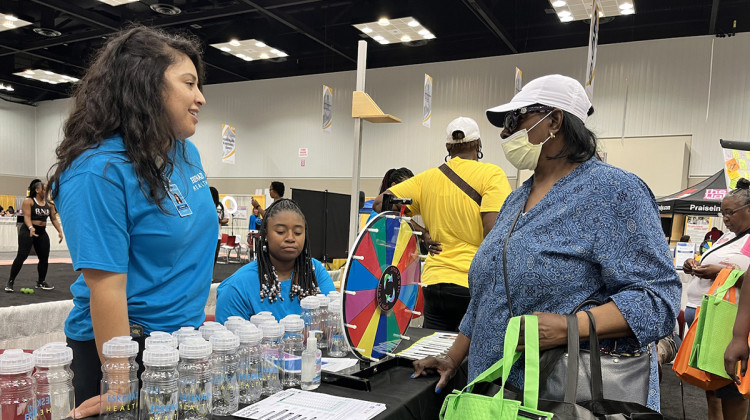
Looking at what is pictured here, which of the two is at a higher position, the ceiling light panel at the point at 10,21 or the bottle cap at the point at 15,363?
the ceiling light panel at the point at 10,21

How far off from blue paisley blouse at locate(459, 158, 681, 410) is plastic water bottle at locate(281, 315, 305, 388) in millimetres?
513

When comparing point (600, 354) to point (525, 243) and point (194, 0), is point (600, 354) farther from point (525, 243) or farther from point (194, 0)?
point (194, 0)

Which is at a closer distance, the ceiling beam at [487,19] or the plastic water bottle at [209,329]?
the plastic water bottle at [209,329]

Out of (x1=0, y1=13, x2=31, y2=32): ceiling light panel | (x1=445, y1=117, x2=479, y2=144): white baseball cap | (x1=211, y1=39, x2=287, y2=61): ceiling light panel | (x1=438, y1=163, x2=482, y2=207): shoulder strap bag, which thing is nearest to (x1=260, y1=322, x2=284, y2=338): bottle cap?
(x1=438, y1=163, x2=482, y2=207): shoulder strap bag

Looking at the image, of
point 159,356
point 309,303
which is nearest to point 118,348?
point 159,356

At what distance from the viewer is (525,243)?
4.18 feet

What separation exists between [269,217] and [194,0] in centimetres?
968

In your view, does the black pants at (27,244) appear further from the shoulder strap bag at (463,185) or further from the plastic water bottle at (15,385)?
the plastic water bottle at (15,385)

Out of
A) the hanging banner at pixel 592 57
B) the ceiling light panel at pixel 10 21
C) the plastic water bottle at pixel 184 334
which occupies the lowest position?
the plastic water bottle at pixel 184 334

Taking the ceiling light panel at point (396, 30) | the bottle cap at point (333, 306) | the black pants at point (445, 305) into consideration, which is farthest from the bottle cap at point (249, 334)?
the ceiling light panel at point (396, 30)

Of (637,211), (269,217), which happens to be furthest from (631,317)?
(269,217)

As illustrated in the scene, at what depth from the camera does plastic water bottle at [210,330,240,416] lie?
1206 mm

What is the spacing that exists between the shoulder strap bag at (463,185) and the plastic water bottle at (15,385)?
6.56 ft

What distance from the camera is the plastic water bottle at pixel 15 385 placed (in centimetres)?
100
